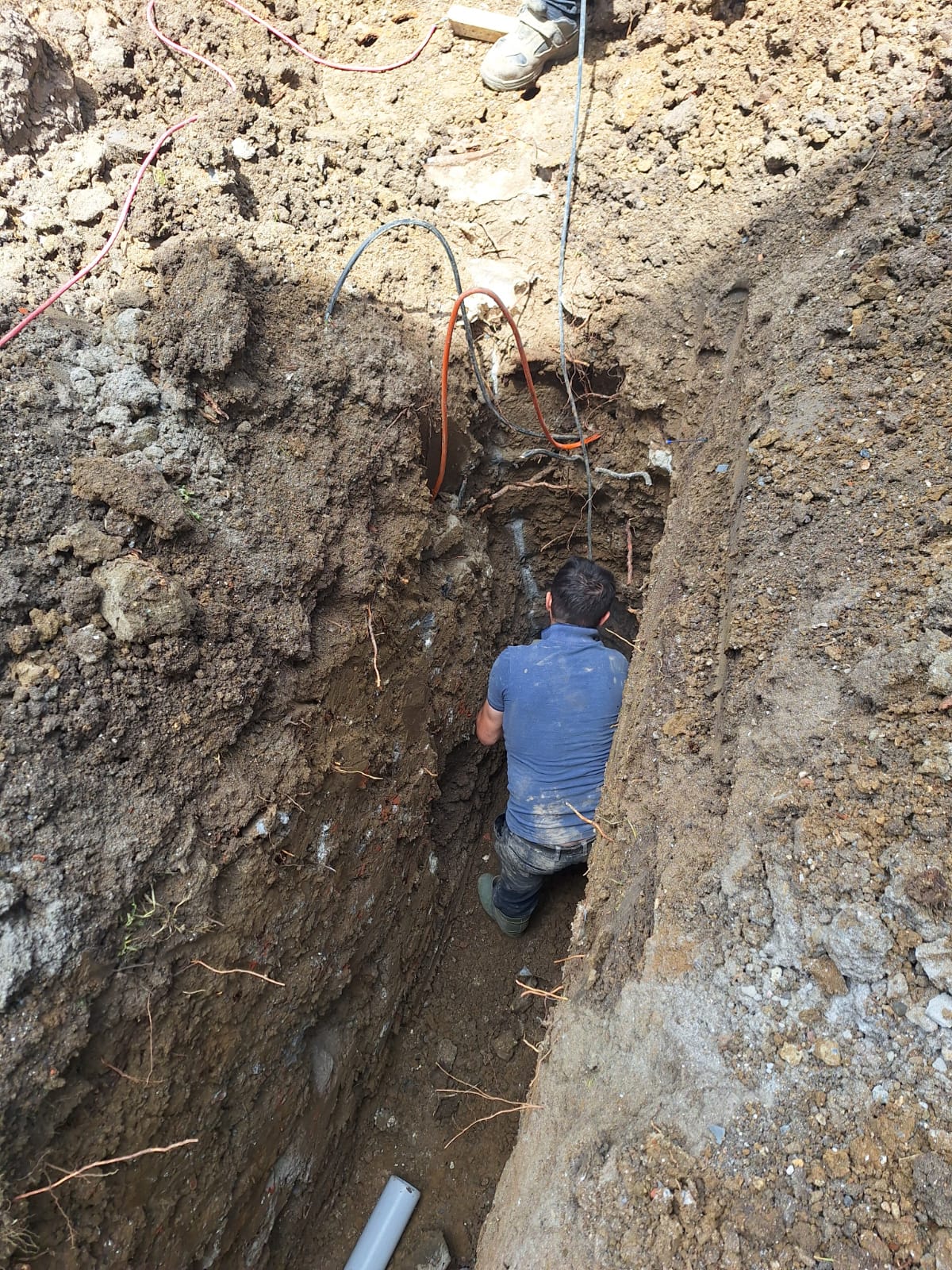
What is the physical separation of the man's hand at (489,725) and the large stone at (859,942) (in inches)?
62.9

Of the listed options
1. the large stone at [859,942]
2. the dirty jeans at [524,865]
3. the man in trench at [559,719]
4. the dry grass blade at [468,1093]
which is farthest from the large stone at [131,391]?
the dry grass blade at [468,1093]

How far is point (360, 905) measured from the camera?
2430 mm

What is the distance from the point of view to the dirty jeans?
2.80 metres

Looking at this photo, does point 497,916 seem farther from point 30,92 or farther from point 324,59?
point 324,59

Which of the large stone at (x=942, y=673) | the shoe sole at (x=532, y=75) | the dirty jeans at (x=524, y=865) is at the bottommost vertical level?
the dirty jeans at (x=524, y=865)

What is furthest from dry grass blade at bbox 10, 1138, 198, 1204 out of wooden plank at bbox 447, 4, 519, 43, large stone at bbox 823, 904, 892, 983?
wooden plank at bbox 447, 4, 519, 43

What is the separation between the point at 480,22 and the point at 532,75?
36cm

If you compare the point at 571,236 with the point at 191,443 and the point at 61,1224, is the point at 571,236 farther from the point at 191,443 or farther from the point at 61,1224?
the point at 61,1224

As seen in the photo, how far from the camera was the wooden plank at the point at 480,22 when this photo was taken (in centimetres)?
298

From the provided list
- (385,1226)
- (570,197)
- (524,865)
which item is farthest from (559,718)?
(570,197)

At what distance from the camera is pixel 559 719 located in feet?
8.57

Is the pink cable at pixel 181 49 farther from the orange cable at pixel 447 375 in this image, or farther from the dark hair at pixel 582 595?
the dark hair at pixel 582 595

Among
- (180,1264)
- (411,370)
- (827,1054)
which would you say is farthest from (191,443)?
(180,1264)

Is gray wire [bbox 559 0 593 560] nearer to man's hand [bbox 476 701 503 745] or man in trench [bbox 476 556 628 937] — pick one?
man in trench [bbox 476 556 628 937]
